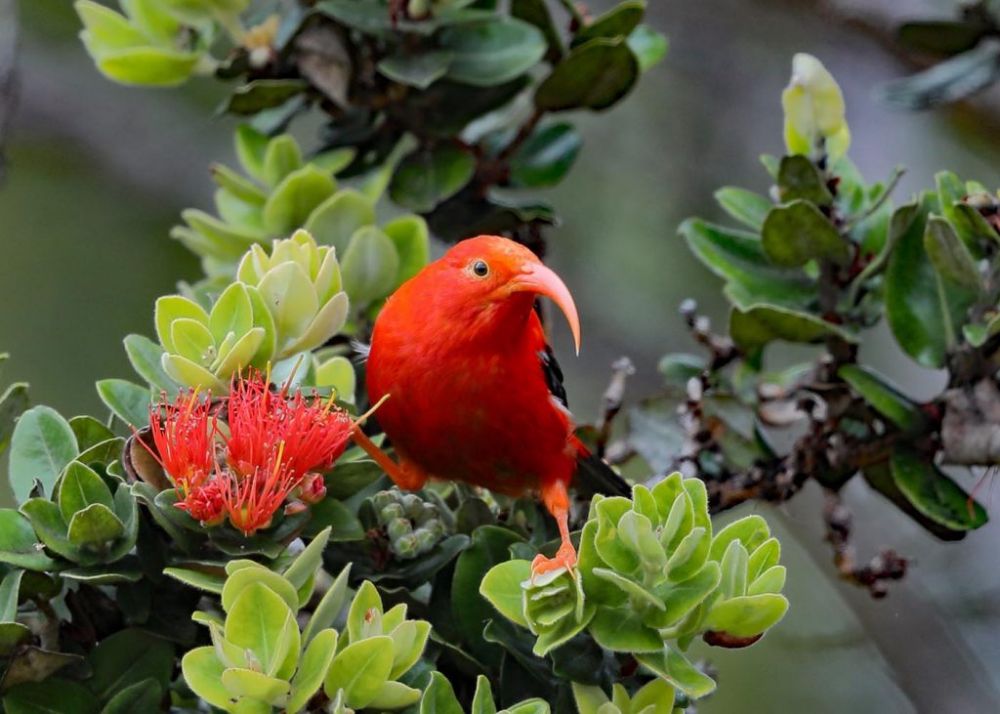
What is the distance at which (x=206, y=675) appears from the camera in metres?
1.44

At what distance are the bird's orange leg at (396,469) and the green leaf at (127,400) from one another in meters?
0.40

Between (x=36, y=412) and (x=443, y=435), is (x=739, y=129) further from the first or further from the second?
(x=36, y=412)

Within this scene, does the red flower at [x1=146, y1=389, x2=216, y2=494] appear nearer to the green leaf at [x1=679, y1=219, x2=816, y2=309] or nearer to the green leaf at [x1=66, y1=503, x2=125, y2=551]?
the green leaf at [x1=66, y1=503, x2=125, y2=551]

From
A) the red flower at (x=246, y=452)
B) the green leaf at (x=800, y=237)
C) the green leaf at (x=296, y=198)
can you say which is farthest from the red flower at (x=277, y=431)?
the green leaf at (x=800, y=237)

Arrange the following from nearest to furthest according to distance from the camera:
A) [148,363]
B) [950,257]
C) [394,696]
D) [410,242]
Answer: [394,696]
[148,363]
[950,257]
[410,242]

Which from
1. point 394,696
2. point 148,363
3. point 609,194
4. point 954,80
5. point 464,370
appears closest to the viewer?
point 394,696

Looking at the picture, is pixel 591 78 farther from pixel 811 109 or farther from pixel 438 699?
pixel 438 699

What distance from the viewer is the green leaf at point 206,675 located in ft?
4.67

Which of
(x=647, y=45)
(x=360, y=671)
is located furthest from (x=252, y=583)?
(x=647, y=45)

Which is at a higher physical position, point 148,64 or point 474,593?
point 148,64

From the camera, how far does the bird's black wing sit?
97.0 inches

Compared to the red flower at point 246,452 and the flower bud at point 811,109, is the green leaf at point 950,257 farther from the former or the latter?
the red flower at point 246,452

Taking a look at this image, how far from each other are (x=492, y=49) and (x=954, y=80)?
1237 mm

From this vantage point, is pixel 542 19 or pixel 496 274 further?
pixel 542 19
